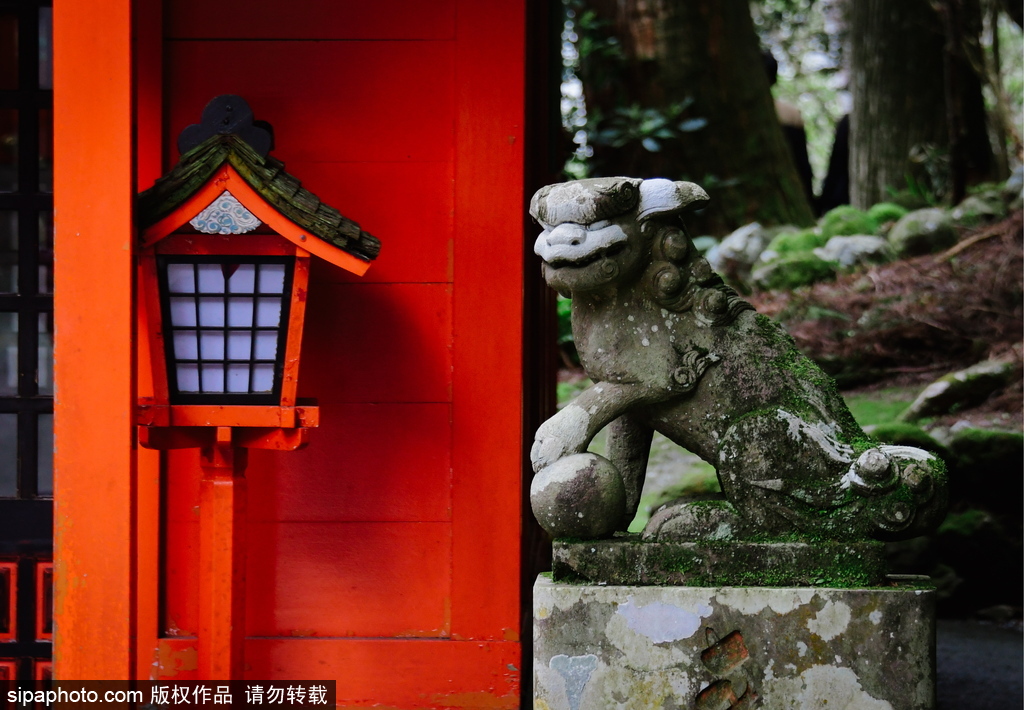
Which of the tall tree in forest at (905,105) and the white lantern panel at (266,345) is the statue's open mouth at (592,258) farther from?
the tall tree in forest at (905,105)

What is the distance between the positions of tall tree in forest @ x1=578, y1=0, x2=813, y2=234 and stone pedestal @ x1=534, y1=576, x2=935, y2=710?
19.8 ft

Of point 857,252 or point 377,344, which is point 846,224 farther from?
point 377,344

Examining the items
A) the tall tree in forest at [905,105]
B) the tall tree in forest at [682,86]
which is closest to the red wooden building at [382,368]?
the tall tree in forest at [682,86]

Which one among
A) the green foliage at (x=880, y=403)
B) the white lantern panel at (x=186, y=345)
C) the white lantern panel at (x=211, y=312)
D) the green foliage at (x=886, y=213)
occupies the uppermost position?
the green foliage at (x=886, y=213)

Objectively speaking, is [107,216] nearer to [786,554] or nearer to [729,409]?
[729,409]

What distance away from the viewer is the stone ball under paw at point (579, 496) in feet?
9.71

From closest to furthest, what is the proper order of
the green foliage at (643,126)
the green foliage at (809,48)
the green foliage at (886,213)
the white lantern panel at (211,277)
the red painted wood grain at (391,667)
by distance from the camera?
the white lantern panel at (211,277), the red painted wood grain at (391,667), the green foliage at (643,126), the green foliage at (886,213), the green foliage at (809,48)

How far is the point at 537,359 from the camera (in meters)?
4.71

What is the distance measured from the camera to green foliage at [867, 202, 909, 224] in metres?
9.25

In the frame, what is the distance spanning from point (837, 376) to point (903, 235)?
1.96 m

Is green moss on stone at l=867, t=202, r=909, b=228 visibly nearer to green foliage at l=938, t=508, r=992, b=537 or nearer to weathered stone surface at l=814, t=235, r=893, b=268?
weathered stone surface at l=814, t=235, r=893, b=268

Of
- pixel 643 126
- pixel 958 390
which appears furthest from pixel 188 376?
pixel 643 126

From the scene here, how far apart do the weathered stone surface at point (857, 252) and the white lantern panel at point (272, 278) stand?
6260 mm

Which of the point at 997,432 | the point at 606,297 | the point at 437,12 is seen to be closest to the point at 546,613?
the point at 606,297
